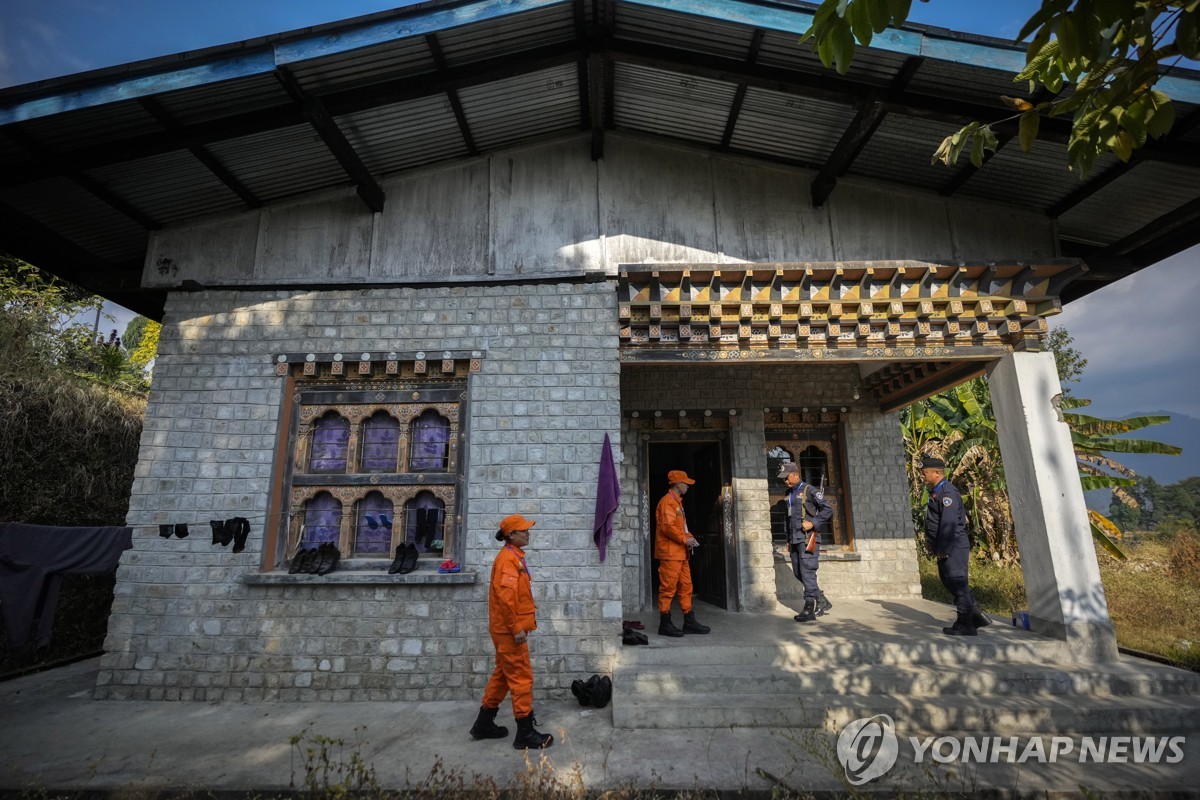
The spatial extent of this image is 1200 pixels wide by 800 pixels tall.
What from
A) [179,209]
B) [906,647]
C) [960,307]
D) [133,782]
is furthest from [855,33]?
[179,209]

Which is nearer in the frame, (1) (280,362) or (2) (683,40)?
(2) (683,40)

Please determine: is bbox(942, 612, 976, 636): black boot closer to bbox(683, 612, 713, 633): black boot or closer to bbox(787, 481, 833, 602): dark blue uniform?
bbox(787, 481, 833, 602): dark blue uniform

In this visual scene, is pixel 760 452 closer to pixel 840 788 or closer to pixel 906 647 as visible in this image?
pixel 906 647

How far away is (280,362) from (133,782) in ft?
13.2

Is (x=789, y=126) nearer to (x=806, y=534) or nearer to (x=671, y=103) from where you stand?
(x=671, y=103)

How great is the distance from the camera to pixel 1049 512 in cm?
632

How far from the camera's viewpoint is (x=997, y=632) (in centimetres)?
653

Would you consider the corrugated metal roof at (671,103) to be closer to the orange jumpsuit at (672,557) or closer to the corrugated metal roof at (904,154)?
the corrugated metal roof at (904,154)

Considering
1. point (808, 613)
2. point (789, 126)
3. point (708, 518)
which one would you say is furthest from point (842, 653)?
point (789, 126)

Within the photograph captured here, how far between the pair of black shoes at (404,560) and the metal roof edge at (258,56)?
4645 mm

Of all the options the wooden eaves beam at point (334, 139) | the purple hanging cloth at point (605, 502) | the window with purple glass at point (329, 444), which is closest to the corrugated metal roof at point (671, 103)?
the wooden eaves beam at point (334, 139)

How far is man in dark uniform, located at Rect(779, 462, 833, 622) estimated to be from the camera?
24.5ft

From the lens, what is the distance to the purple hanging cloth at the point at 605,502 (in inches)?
240
